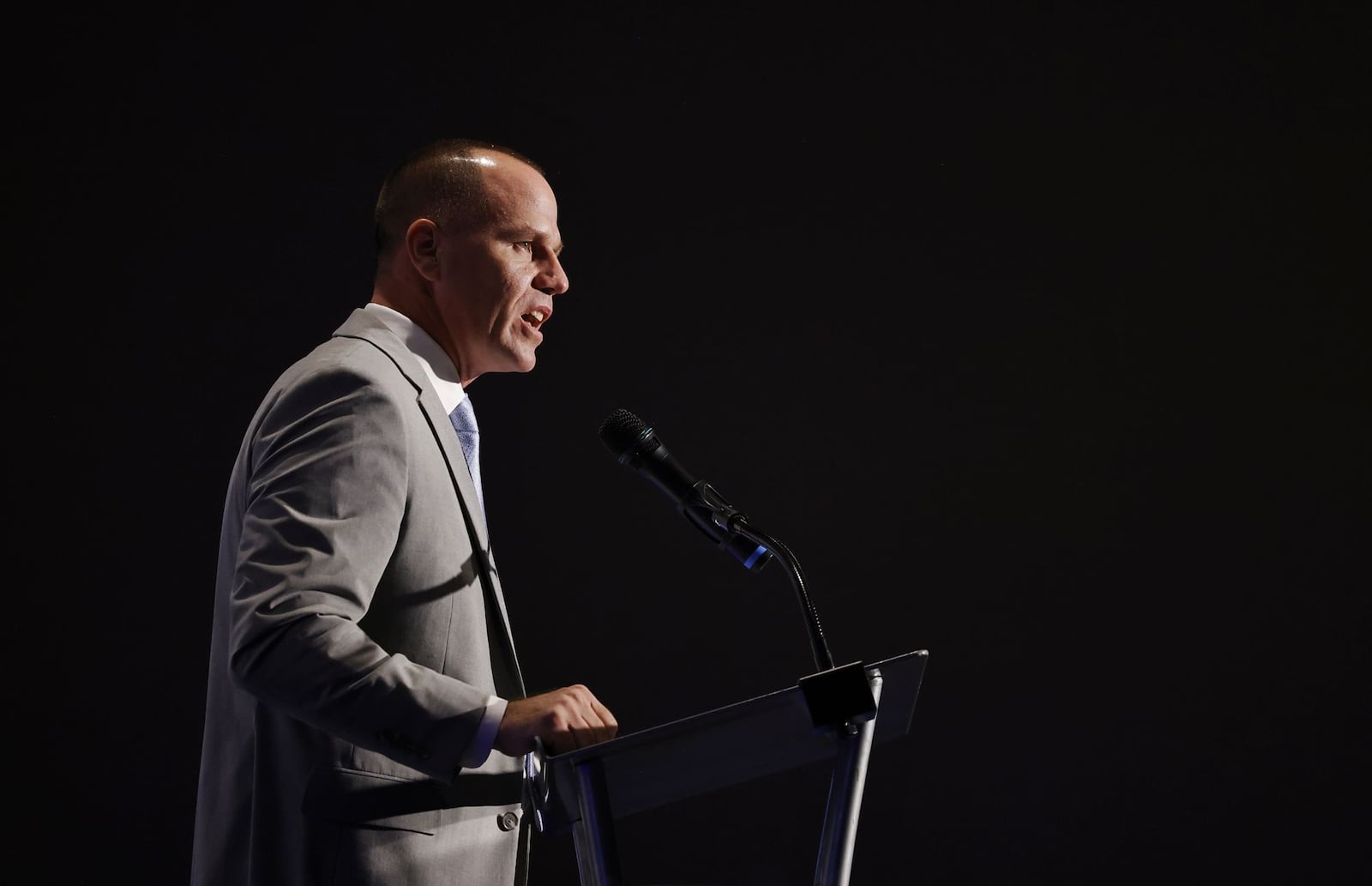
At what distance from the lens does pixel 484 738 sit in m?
1.05

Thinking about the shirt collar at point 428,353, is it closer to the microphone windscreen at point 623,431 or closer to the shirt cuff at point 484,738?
the microphone windscreen at point 623,431

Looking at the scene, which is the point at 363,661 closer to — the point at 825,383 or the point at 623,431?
the point at 623,431

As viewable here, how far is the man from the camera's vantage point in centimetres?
104

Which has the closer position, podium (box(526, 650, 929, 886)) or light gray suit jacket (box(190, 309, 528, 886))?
podium (box(526, 650, 929, 886))

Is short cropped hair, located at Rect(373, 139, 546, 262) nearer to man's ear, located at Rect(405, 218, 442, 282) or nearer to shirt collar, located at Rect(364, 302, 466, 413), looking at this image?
man's ear, located at Rect(405, 218, 442, 282)

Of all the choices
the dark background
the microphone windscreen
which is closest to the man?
the microphone windscreen

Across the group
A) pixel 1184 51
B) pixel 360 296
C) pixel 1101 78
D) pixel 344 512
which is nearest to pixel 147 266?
pixel 360 296

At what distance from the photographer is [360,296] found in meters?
2.36

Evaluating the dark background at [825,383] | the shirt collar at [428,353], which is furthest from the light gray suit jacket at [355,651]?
the dark background at [825,383]

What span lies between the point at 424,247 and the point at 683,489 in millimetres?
606

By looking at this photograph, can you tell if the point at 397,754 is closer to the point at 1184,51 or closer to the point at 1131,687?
the point at 1131,687

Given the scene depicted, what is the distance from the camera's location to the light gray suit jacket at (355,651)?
1043 mm

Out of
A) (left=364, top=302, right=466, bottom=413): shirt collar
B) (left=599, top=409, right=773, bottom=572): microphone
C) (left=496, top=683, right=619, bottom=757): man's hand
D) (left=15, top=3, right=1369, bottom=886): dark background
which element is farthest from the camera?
(left=15, top=3, right=1369, bottom=886): dark background

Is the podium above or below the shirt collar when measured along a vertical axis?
below
